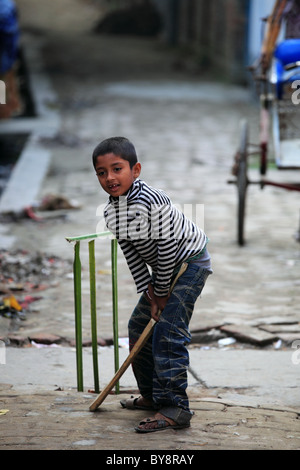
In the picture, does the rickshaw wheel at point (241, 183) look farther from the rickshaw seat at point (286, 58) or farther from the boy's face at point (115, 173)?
the boy's face at point (115, 173)

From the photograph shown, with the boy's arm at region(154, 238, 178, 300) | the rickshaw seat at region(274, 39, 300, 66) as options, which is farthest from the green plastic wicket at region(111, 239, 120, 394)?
the rickshaw seat at region(274, 39, 300, 66)

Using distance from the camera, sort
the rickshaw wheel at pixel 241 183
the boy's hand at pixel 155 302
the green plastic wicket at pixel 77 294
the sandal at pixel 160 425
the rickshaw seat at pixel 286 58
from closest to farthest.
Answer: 1. the sandal at pixel 160 425
2. the boy's hand at pixel 155 302
3. the green plastic wicket at pixel 77 294
4. the rickshaw seat at pixel 286 58
5. the rickshaw wheel at pixel 241 183

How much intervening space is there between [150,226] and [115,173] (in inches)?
11.1

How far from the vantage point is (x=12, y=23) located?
1517cm

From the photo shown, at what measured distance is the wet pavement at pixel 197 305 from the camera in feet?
11.9

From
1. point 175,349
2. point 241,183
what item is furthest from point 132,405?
point 241,183

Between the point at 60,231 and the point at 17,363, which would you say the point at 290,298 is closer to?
the point at 17,363

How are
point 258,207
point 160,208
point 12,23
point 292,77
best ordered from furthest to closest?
1. point 12,23
2. point 258,207
3. point 292,77
4. point 160,208

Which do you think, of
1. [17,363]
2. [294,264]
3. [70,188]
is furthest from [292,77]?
[70,188]

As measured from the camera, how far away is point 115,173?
3.53 metres

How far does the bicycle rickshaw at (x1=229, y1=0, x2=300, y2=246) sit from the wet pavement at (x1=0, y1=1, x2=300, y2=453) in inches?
24.5

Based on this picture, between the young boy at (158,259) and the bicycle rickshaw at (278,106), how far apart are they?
3486 millimetres

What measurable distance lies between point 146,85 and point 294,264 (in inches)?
547

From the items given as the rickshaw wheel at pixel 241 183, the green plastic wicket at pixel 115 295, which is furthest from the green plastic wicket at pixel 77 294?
the rickshaw wheel at pixel 241 183
